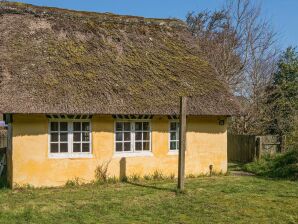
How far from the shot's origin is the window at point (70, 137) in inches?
504

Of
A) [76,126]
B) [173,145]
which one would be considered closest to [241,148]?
[173,145]

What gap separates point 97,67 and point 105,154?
2.88 metres

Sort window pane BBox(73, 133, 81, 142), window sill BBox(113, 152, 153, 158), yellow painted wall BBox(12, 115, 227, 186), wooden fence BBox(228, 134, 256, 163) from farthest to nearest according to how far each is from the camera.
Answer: wooden fence BBox(228, 134, 256, 163) → window sill BBox(113, 152, 153, 158) → window pane BBox(73, 133, 81, 142) → yellow painted wall BBox(12, 115, 227, 186)

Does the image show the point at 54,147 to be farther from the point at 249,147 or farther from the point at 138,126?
the point at 249,147

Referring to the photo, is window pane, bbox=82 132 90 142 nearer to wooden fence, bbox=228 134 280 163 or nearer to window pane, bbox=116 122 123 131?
window pane, bbox=116 122 123 131

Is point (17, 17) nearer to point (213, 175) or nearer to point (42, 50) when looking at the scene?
point (42, 50)

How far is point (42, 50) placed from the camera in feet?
45.1

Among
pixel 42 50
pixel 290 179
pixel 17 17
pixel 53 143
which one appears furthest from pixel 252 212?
pixel 17 17

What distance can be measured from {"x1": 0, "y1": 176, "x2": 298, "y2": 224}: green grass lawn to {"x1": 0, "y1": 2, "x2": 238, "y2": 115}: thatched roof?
2297 mm

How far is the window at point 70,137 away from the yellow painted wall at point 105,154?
0.68ft

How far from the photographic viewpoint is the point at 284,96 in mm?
→ 25641

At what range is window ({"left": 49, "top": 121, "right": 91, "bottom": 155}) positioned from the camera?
12.8m

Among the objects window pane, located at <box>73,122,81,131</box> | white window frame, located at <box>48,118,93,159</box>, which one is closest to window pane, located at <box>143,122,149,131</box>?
white window frame, located at <box>48,118,93,159</box>

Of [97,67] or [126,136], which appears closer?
[126,136]
